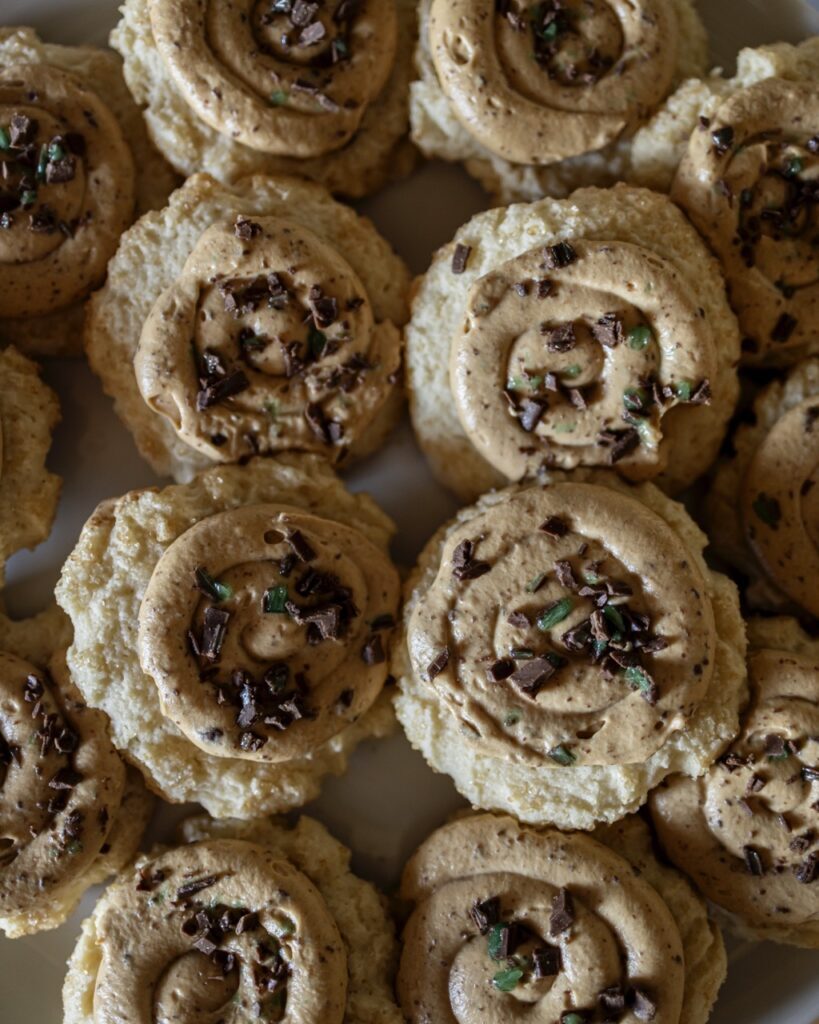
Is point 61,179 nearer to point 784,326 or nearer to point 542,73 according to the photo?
point 542,73

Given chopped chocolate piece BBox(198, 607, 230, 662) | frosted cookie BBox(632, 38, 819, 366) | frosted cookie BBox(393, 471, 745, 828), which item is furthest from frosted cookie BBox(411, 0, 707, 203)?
chopped chocolate piece BBox(198, 607, 230, 662)

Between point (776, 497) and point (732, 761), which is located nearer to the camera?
point (732, 761)

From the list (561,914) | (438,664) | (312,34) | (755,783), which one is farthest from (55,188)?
(755,783)

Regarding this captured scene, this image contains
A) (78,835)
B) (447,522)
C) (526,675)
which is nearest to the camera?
(526,675)

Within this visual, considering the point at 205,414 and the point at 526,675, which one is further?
the point at 205,414

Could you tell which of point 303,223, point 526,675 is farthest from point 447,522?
point 303,223

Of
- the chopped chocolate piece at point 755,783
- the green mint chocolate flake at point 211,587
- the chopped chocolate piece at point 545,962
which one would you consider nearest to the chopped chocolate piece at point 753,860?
the chopped chocolate piece at point 755,783

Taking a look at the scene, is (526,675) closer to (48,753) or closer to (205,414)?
(205,414)
